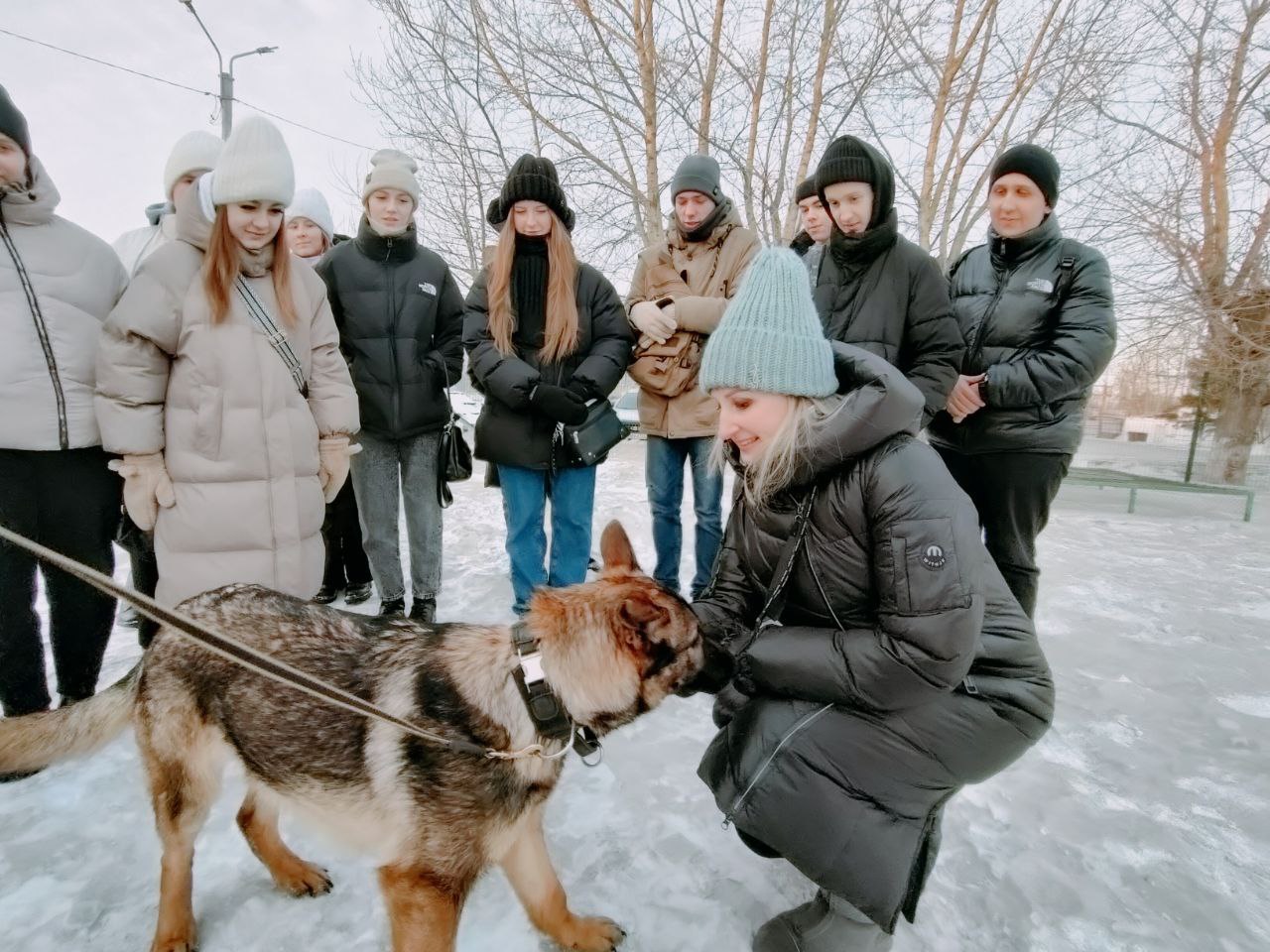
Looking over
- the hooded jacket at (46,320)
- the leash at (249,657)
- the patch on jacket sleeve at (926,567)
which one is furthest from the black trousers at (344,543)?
the patch on jacket sleeve at (926,567)

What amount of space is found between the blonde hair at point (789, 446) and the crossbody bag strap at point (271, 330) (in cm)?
211

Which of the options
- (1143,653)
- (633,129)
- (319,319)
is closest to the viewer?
(319,319)

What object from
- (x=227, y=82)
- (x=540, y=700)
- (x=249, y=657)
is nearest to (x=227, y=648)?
(x=249, y=657)

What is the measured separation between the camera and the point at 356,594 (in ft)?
14.3

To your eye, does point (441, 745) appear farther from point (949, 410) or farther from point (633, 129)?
point (633, 129)

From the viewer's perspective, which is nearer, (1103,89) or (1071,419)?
(1071,419)

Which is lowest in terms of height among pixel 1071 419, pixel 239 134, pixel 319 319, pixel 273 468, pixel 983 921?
pixel 983 921

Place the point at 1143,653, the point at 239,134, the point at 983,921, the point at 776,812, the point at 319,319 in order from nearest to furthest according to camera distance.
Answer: the point at 776,812
the point at 983,921
the point at 239,134
the point at 319,319
the point at 1143,653

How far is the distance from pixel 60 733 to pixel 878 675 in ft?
8.16

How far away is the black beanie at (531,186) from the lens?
11.5 ft

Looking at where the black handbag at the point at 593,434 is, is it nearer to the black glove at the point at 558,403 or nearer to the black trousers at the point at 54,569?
the black glove at the point at 558,403

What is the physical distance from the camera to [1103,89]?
997 cm

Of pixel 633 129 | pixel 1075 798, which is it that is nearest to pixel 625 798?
pixel 1075 798

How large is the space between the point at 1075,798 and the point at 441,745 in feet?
8.62
